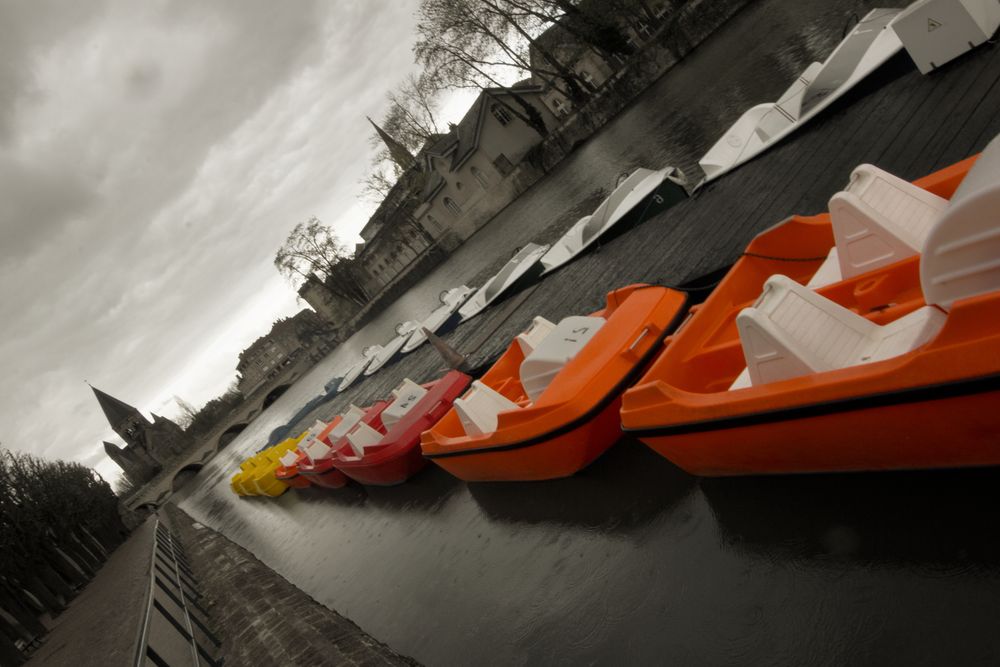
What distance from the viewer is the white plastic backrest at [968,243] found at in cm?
206

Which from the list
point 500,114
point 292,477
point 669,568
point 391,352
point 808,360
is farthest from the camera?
point 500,114

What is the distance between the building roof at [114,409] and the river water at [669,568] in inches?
2468

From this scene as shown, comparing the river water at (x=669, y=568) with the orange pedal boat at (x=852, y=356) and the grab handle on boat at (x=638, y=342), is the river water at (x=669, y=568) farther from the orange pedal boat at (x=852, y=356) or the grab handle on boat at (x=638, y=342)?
the grab handle on boat at (x=638, y=342)

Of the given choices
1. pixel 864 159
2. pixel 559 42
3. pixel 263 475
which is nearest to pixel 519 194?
pixel 559 42

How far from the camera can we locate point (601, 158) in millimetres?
25812

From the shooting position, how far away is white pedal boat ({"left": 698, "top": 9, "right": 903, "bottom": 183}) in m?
6.68

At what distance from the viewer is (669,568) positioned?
11.5 ft

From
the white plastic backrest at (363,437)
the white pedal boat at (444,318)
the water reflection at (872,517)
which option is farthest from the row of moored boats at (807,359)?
the white pedal boat at (444,318)

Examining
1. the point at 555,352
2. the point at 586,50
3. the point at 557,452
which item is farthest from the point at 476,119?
the point at 557,452

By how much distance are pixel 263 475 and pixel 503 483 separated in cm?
1095

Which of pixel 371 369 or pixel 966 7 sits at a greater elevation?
pixel 371 369

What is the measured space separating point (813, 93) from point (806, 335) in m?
6.09

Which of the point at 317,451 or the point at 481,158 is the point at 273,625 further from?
the point at 481,158

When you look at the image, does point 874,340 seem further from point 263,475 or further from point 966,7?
point 263,475
